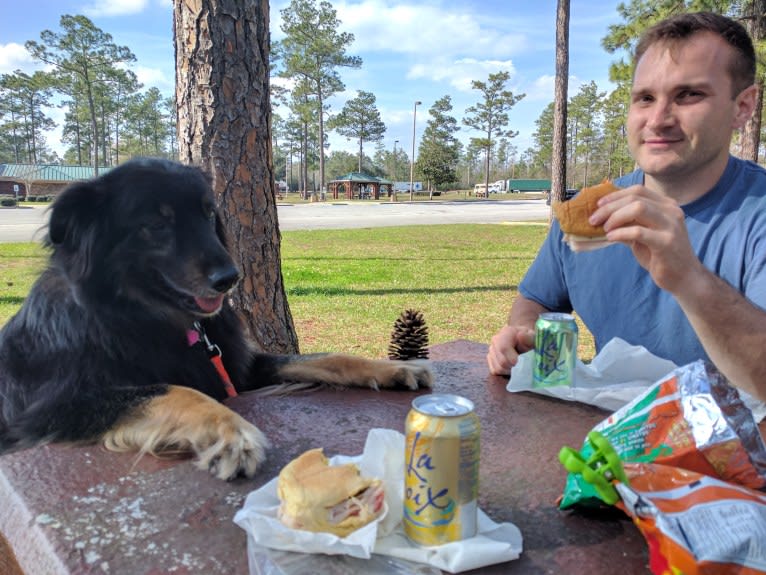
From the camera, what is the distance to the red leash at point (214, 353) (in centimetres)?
232

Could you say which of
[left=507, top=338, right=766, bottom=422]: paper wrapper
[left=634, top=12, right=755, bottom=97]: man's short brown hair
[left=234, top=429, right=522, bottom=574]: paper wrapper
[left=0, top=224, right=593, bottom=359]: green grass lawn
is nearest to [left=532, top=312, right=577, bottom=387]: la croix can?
[left=507, top=338, right=766, bottom=422]: paper wrapper

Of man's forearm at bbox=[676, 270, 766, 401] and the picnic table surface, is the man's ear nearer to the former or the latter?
man's forearm at bbox=[676, 270, 766, 401]

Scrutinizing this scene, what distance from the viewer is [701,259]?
2289 mm

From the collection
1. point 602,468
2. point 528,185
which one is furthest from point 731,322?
point 528,185

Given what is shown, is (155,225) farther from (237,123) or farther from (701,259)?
(701,259)

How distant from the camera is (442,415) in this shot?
1025 mm

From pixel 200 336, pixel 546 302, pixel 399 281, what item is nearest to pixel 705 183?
pixel 546 302

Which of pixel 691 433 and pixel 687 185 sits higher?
pixel 687 185

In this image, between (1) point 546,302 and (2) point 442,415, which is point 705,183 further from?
(2) point 442,415

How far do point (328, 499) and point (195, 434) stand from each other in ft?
2.38

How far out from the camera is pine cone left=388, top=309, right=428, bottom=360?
297 cm

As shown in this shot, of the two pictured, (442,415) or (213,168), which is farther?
(213,168)

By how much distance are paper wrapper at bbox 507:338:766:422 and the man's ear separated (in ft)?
3.54

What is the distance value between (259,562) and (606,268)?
6.67ft
